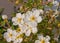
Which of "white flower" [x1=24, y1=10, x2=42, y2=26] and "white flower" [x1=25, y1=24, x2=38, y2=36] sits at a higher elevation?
"white flower" [x1=24, y1=10, x2=42, y2=26]

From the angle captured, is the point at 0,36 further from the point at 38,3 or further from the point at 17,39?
the point at 38,3

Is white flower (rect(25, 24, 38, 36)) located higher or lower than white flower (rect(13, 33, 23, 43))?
higher

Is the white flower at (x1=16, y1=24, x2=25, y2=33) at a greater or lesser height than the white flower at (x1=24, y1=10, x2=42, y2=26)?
lesser

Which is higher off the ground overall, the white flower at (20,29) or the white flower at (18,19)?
the white flower at (18,19)

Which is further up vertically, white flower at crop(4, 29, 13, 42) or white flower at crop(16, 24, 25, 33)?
white flower at crop(16, 24, 25, 33)

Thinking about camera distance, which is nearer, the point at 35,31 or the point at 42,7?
the point at 35,31

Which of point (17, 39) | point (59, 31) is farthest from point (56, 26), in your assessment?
point (17, 39)

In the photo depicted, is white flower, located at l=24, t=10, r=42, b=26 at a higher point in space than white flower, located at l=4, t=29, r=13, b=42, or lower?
higher

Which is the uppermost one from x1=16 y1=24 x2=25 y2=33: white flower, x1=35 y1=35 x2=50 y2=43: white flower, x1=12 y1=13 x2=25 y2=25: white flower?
x1=12 y1=13 x2=25 y2=25: white flower
